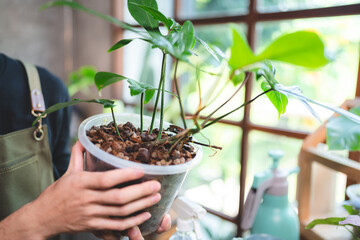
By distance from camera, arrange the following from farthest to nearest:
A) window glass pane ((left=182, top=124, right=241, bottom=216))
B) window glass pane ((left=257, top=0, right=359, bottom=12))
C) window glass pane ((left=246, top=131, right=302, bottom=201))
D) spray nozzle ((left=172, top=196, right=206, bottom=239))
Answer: window glass pane ((left=182, top=124, right=241, bottom=216)), window glass pane ((left=246, top=131, right=302, bottom=201)), window glass pane ((left=257, top=0, right=359, bottom=12)), spray nozzle ((left=172, top=196, right=206, bottom=239))

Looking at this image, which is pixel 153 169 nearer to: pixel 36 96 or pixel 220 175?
pixel 36 96

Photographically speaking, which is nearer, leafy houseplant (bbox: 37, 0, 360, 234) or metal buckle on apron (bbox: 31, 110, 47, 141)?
leafy houseplant (bbox: 37, 0, 360, 234)

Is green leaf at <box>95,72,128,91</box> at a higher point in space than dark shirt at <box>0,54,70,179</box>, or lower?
higher

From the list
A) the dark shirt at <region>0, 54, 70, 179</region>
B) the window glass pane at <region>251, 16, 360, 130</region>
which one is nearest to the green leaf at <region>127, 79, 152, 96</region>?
the dark shirt at <region>0, 54, 70, 179</region>

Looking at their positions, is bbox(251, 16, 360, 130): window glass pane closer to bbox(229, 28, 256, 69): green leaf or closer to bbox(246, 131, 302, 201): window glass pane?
bbox(246, 131, 302, 201): window glass pane

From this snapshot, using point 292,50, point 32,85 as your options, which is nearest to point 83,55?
point 32,85

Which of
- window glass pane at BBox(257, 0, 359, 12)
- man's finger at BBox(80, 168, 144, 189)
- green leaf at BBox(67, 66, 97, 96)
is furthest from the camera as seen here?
green leaf at BBox(67, 66, 97, 96)

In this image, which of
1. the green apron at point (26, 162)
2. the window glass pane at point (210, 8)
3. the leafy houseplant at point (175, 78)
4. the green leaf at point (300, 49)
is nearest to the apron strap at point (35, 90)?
the green apron at point (26, 162)

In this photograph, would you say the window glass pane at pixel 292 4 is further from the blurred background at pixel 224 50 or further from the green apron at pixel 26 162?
the green apron at pixel 26 162

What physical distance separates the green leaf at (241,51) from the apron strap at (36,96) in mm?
632

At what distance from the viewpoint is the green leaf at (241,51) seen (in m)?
0.26

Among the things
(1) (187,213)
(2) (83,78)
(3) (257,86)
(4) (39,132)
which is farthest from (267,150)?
(2) (83,78)

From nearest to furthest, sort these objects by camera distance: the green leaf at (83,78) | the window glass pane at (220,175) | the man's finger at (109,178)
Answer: the man's finger at (109,178)
the window glass pane at (220,175)
the green leaf at (83,78)

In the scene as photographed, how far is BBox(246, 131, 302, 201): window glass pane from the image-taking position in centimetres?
115
